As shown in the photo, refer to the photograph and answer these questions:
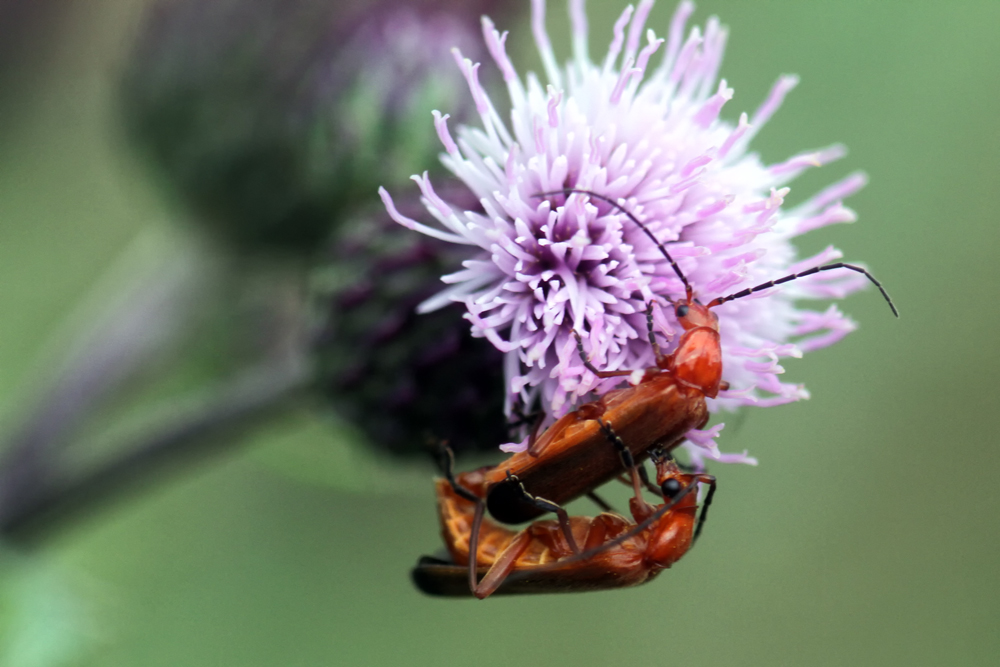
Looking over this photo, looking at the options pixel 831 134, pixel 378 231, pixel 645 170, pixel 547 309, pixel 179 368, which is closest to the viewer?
pixel 547 309

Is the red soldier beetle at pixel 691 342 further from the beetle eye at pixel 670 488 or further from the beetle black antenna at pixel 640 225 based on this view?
the beetle eye at pixel 670 488

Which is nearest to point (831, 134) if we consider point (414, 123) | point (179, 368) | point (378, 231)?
point (414, 123)

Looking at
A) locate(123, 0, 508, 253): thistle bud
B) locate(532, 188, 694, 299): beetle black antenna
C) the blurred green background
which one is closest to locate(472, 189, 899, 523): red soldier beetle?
locate(532, 188, 694, 299): beetle black antenna

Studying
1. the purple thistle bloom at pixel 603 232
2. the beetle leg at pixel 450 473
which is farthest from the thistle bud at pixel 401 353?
the purple thistle bloom at pixel 603 232

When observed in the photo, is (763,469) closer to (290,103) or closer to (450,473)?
(290,103)

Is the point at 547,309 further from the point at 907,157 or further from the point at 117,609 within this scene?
the point at 907,157

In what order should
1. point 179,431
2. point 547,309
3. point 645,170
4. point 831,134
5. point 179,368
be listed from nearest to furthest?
point 547,309
point 645,170
point 179,431
point 179,368
point 831,134
